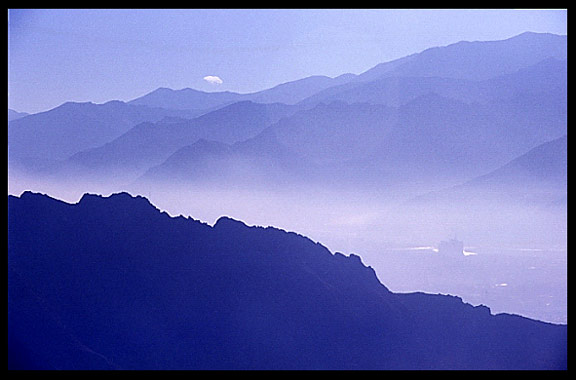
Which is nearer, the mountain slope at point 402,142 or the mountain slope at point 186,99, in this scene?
the mountain slope at point 402,142

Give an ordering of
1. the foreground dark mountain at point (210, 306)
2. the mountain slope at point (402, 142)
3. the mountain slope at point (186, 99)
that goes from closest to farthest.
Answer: the foreground dark mountain at point (210, 306)
the mountain slope at point (402, 142)
the mountain slope at point (186, 99)

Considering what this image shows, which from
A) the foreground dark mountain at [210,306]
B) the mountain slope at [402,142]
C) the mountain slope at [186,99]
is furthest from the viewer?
the mountain slope at [186,99]

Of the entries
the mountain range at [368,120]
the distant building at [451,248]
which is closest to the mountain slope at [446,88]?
the mountain range at [368,120]

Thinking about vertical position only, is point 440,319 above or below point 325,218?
below

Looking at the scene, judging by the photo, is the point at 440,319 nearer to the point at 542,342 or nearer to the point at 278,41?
the point at 542,342

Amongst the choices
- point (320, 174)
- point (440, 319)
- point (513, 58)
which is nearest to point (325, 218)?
point (320, 174)

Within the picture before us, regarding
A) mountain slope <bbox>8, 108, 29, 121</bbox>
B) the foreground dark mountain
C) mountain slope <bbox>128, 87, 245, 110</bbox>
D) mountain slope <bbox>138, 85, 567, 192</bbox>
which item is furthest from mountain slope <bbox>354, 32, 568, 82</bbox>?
mountain slope <bbox>8, 108, 29, 121</bbox>

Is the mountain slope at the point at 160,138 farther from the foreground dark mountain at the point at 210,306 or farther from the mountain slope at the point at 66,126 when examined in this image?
the foreground dark mountain at the point at 210,306
